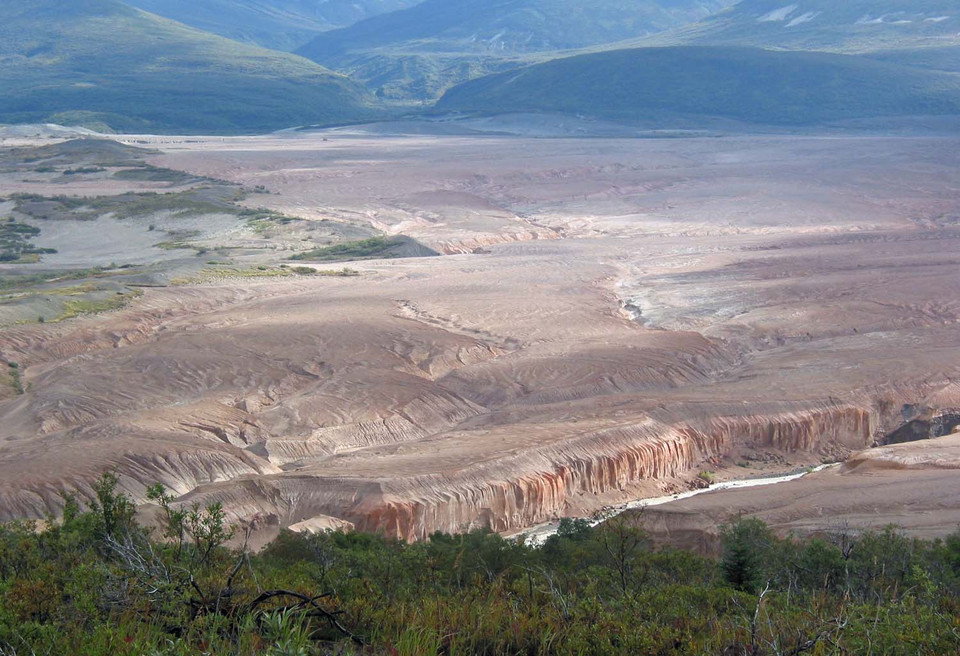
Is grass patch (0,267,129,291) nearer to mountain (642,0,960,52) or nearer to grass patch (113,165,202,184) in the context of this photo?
grass patch (113,165,202,184)

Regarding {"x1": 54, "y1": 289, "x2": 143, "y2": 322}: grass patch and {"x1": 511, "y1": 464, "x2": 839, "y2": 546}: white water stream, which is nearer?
{"x1": 511, "y1": 464, "x2": 839, "y2": 546}: white water stream

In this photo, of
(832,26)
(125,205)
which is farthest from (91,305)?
(832,26)

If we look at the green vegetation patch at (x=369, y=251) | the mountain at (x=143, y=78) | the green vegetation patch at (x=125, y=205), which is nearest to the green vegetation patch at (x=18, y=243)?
the green vegetation patch at (x=125, y=205)

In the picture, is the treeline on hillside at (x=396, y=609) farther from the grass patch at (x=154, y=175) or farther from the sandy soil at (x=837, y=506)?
the grass patch at (x=154, y=175)

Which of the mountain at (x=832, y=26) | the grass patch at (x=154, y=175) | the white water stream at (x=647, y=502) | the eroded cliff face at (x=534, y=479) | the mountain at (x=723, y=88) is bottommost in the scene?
the white water stream at (x=647, y=502)

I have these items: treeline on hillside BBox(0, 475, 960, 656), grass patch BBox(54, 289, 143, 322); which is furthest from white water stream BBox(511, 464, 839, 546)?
grass patch BBox(54, 289, 143, 322)

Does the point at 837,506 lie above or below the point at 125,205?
below

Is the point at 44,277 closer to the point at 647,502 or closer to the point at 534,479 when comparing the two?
the point at 534,479
